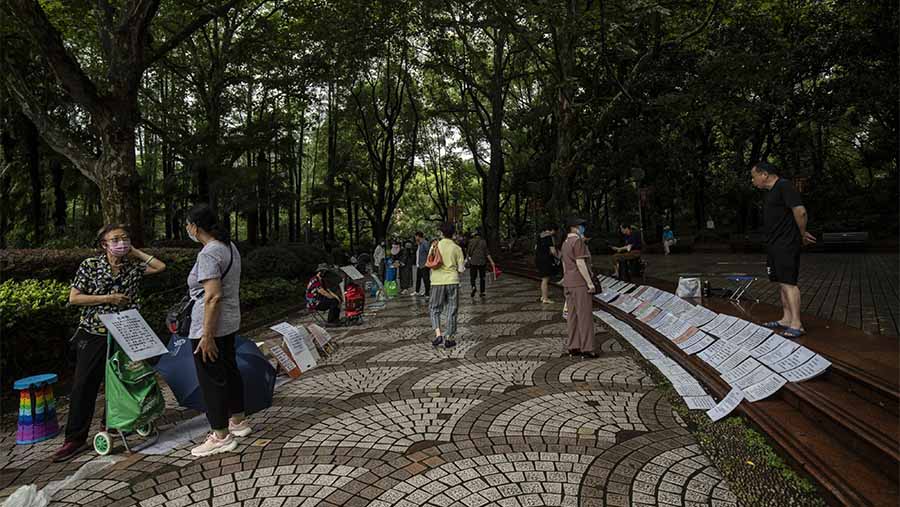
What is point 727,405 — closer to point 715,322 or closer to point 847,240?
point 715,322

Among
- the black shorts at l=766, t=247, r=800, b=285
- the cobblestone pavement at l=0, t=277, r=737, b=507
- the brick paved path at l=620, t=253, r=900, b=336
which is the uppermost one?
the black shorts at l=766, t=247, r=800, b=285

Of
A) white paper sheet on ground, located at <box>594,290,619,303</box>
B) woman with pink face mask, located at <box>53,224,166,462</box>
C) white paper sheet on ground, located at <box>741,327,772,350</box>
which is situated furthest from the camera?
white paper sheet on ground, located at <box>594,290,619,303</box>

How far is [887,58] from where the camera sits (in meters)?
17.0

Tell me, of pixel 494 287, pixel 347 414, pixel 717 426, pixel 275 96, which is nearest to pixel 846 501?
pixel 717 426

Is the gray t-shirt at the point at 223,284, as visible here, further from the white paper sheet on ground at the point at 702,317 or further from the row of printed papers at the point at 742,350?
the white paper sheet on ground at the point at 702,317

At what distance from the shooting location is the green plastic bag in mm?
3650

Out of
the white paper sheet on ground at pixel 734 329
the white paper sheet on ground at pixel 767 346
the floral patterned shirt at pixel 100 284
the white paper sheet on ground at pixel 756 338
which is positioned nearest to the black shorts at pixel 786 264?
the white paper sheet on ground at pixel 734 329

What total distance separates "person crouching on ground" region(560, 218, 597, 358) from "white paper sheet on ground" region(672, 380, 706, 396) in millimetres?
1407

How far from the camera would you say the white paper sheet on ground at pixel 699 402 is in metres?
4.15

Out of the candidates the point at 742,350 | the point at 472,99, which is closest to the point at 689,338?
the point at 742,350

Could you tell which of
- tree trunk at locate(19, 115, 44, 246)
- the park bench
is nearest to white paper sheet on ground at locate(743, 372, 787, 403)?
the park bench

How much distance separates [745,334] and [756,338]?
208 millimetres

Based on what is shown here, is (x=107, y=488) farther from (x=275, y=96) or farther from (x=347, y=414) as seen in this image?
(x=275, y=96)

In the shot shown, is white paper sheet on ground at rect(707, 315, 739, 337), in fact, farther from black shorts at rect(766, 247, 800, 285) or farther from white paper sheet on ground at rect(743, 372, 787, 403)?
white paper sheet on ground at rect(743, 372, 787, 403)
